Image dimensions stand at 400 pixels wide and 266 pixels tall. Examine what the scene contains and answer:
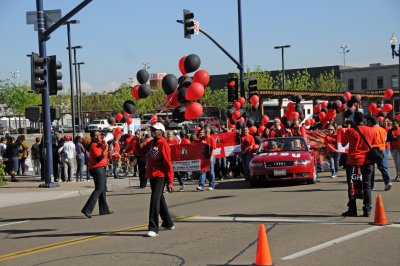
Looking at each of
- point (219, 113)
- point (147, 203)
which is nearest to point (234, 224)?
point (147, 203)

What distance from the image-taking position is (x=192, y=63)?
23.2 m

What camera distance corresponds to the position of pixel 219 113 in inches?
3462

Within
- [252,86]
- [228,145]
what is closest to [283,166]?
[228,145]

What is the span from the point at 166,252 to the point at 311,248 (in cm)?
193

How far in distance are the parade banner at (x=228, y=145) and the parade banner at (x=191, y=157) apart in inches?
84.0

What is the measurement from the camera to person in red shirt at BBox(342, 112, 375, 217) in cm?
1074

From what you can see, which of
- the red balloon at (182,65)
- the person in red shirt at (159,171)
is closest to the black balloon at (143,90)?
the red balloon at (182,65)

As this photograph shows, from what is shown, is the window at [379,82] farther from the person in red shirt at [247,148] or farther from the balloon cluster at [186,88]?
the person in red shirt at [247,148]

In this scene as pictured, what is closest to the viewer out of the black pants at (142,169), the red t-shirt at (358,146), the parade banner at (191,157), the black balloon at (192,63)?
the red t-shirt at (358,146)

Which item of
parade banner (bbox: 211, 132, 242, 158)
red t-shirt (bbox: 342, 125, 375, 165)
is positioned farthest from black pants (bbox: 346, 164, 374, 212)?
parade banner (bbox: 211, 132, 242, 158)

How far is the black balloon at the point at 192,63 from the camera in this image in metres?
23.1

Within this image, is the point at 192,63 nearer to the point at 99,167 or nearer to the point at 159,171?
the point at 99,167

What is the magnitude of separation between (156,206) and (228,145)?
37.8 feet

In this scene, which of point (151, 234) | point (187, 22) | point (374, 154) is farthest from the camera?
point (187, 22)
